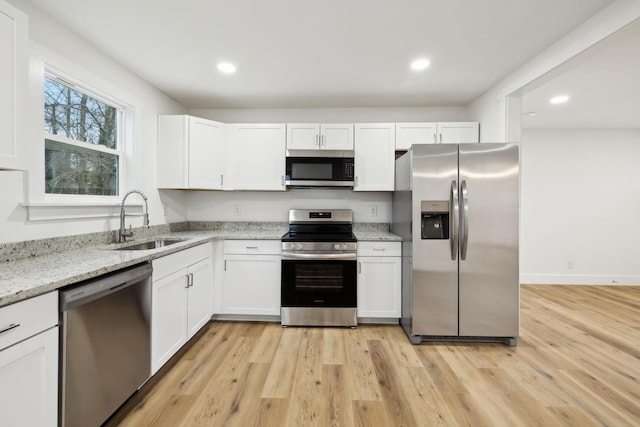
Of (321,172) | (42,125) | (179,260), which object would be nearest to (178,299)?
(179,260)

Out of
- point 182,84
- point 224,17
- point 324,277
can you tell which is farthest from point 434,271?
point 182,84

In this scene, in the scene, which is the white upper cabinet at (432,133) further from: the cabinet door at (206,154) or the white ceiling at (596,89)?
the cabinet door at (206,154)

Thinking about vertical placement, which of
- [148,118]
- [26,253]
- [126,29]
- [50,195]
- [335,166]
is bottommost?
[26,253]

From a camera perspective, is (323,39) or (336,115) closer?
(323,39)

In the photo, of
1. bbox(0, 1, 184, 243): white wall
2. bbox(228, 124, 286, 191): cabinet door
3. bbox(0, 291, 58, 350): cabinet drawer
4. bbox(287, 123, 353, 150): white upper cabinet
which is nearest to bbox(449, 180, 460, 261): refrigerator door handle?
bbox(287, 123, 353, 150): white upper cabinet

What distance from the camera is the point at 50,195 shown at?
1863mm

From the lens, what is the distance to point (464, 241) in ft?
7.82

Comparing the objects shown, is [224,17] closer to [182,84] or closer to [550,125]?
[182,84]

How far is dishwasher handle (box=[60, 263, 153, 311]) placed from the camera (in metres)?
1.21

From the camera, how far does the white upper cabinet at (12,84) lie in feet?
3.98

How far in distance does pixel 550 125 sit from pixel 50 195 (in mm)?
5879

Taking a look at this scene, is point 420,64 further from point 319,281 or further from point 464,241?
point 319,281

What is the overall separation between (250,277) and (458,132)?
2.78 meters

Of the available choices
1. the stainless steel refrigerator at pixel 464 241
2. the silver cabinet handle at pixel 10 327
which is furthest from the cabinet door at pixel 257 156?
the silver cabinet handle at pixel 10 327
